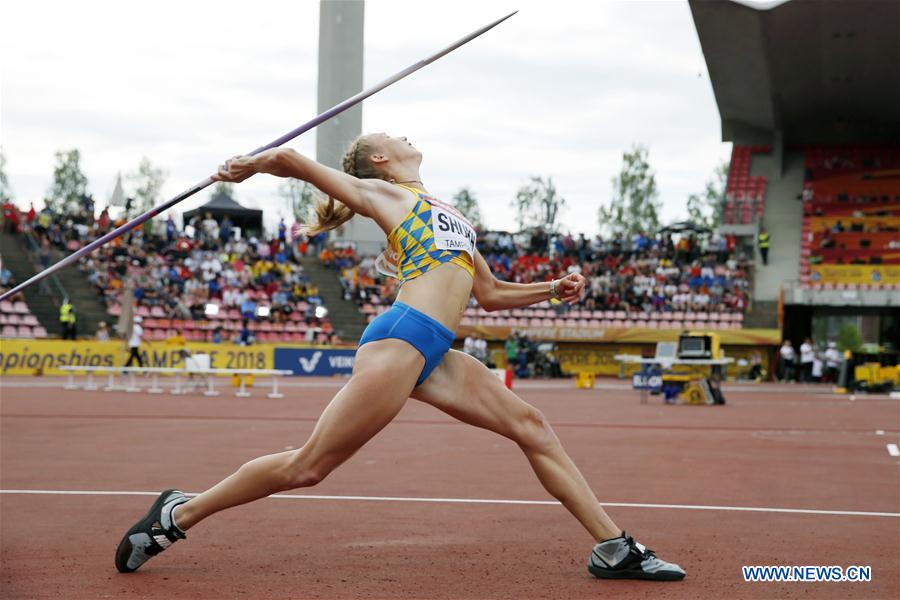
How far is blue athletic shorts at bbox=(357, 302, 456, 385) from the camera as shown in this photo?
474 centimetres

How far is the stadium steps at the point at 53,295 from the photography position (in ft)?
115

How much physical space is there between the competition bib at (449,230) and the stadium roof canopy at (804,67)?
28.9m

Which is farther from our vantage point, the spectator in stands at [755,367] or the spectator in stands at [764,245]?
the spectator in stands at [764,245]

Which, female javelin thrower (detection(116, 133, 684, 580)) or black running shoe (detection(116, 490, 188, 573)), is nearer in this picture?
female javelin thrower (detection(116, 133, 684, 580))

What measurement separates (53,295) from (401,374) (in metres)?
34.0

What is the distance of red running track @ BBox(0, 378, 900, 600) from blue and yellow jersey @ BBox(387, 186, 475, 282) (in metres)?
1.41

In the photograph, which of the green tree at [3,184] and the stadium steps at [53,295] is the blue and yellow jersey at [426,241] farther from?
the green tree at [3,184]

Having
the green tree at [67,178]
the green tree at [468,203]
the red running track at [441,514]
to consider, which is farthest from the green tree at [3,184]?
the red running track at [441,514]

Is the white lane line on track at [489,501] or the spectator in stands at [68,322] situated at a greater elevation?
the white lane line on track at [489,501]

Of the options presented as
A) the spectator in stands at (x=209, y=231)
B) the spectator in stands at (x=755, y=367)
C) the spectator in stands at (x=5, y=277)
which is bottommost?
the spectator in stands at (x=755, y=367)

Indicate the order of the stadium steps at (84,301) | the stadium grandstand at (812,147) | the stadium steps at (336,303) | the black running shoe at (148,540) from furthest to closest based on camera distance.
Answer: the stadium steps at (336,303), the stadium steps at (84,301), the stadium grandstand at (812,147), the black running shoe at (148,540)

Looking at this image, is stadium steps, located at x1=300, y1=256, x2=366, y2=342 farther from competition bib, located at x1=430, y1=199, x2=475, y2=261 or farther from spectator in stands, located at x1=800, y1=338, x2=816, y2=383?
competition bib, located at x1=430, y1=199, x2=475, y2=261

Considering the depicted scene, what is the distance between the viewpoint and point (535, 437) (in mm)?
5180

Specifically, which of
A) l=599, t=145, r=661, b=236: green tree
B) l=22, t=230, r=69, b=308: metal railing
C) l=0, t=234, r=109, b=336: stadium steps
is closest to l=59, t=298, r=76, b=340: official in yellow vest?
l=0, t=234, r=109, b=336: stadium steps
